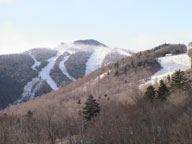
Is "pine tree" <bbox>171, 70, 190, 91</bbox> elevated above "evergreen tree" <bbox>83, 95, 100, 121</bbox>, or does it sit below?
above

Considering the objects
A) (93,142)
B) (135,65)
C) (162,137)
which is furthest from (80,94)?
(162,137)

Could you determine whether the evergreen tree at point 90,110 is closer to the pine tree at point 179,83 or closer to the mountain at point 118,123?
the mountain at point 118,123

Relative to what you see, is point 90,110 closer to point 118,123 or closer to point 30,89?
point 118,123

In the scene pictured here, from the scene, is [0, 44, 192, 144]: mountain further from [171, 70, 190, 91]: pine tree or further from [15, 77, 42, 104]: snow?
[15, 77, 42, 104]: snow

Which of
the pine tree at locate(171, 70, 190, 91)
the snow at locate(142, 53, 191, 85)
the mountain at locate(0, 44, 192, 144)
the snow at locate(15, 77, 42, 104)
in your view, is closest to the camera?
the mountain at locate(0, 44, 192, 144)

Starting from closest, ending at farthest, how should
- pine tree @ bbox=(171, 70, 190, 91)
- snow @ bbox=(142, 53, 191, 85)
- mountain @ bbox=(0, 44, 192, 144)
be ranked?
mountain @ bbox=(0, 44, 192, 144)
pine tree @ bbox=(171, 70, 190, 91)
snow @ bbox=(142, 53, 191, 85)

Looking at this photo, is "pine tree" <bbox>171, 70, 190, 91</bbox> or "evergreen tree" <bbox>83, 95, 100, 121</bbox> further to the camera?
"pine tree" <bbox>171, 70, 190, 91</bbox>

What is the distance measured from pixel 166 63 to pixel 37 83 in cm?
11482

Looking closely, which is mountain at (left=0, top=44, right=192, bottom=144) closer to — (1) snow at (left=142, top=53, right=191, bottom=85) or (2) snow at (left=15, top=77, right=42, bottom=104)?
(1) snow at (left=142, top=53, right=191, bottom=85)

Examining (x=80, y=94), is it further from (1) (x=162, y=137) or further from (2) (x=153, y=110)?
(1) (x=162, y=137)

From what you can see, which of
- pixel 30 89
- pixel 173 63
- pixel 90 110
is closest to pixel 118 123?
pixel 90 110

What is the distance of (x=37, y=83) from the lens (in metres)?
192

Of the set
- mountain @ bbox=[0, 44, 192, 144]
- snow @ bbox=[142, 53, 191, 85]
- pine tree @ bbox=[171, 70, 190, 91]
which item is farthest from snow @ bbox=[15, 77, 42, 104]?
pine tree @ bbox=[171, 70, 190, 91]

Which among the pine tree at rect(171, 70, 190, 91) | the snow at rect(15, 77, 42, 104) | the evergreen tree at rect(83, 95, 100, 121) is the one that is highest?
the pine tree at rect(171, 70, 190, 91)
